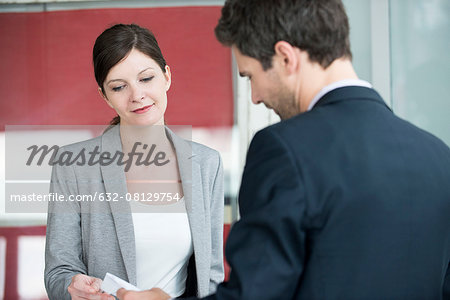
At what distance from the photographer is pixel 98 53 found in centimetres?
170

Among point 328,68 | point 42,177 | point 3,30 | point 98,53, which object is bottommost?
point 42,177

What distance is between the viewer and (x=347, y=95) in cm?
97

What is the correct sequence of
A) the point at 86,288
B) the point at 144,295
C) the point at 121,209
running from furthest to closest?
the point at 121,209 < the point at 86,288 < the point at 144,295

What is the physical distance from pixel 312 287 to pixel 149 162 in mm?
1043

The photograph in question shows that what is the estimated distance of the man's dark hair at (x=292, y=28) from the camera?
39.3 inches

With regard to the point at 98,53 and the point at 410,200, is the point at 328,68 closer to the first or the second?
the point at 410,200

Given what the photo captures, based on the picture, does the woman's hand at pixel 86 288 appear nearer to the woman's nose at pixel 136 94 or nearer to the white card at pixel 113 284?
the white card at pixel 113 284

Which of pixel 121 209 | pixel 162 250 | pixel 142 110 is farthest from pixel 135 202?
pixel 142 110

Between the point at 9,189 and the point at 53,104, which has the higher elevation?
the point at 53,104

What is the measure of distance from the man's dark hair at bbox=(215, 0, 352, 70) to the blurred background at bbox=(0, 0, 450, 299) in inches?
94.8

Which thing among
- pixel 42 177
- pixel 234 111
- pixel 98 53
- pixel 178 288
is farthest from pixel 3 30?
pixel 178 288

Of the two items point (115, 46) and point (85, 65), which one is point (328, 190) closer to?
point (115, 46)

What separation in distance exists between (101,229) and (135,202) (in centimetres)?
15

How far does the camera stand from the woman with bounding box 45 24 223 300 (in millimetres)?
1632
